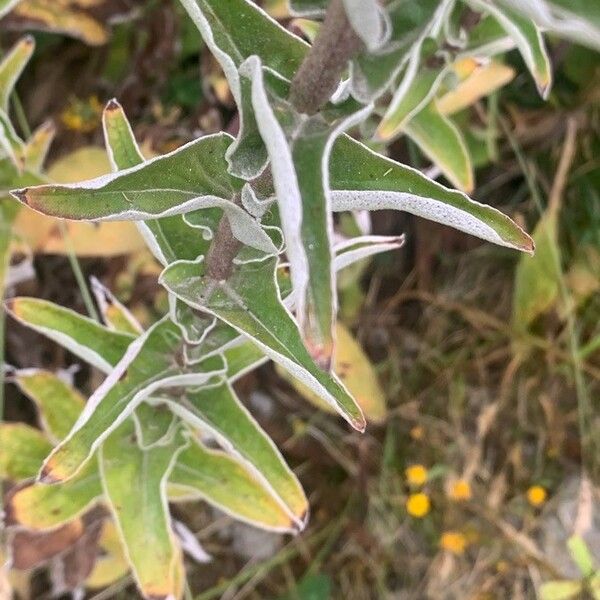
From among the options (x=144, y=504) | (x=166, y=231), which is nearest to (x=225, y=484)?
(x=144, y=504)

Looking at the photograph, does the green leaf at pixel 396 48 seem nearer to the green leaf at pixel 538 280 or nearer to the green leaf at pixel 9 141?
the green leaf at pixel 9 141

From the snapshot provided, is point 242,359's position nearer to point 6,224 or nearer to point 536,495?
point 6,224

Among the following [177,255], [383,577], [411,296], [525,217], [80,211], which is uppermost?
[80,211]

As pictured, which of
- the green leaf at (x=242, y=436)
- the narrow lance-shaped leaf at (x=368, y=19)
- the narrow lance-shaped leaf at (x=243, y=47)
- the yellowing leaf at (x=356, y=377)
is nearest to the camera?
the narrow lance-shaped leaf at (x=368, y=19)

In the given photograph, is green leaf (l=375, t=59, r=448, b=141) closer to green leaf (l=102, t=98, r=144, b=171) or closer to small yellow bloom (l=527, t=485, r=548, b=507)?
green leaf (l=102, t=98, r=144, b=171)

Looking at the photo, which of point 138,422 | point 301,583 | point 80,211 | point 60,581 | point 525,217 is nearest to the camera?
point 80,211

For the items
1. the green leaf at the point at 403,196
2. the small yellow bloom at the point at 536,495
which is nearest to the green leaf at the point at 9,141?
the green leaf at the point at 403,196

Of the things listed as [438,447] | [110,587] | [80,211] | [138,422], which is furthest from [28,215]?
[438,447]

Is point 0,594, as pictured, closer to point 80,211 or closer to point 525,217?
point 80,211
